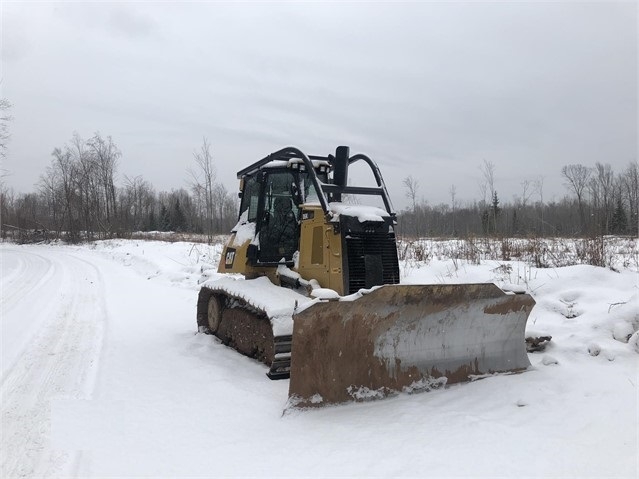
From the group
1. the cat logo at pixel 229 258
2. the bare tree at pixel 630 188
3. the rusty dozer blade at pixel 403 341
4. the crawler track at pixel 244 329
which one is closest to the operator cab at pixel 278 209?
the cat logo at pixel 229 258

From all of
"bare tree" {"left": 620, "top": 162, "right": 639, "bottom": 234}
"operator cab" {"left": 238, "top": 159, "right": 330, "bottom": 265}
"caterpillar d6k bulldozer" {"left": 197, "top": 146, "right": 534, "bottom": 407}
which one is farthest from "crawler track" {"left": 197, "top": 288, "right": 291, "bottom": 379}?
"bare tree" {"left": 620, "top": 162, "right": 639, "bottom": 234}

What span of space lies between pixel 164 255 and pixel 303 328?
17449mm

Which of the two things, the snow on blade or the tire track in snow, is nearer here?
the tire track in snow

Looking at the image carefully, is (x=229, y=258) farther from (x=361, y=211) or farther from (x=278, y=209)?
(x=361, y=211)

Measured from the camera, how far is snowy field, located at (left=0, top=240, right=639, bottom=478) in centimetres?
326

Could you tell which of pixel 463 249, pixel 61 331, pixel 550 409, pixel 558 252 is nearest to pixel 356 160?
pixel 550 409

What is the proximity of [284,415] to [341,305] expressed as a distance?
1.08 meters

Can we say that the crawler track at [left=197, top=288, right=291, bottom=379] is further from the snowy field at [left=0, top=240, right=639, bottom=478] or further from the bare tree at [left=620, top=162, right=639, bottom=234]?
the bare tree at [left=620, top=162, right=639, bottom=234]

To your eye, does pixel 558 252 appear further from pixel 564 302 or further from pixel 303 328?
pixel 303 328

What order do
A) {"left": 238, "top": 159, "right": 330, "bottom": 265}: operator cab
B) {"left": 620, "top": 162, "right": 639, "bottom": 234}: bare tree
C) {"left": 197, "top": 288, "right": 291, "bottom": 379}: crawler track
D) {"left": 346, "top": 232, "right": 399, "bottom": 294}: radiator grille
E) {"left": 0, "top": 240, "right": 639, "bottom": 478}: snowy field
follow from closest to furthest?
{"left": 0, "top": 240, "right": 639, "bottom": 478}: snowy field → {"left": 197, "top": 288, "right": 291, "bottom": 379}: crawler track → {"left": 346, "top": 232, "right": 399, "bottom": 294}: radiator grille → {"left": 238, "top": 159, "right": 330, "bottom": 265}: operator cab → {"left": 620, "top": 162, "right": 639, "bottom": 234}: bare tree

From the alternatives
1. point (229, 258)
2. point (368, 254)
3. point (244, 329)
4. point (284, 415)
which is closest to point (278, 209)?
point (229, 258)

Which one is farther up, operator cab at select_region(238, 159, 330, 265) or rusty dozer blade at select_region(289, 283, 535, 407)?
operator cab at select_region(238, 159, 330, 265)

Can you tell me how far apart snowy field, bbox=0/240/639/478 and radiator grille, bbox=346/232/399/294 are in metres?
1.32

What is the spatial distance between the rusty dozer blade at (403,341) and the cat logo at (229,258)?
318cm
